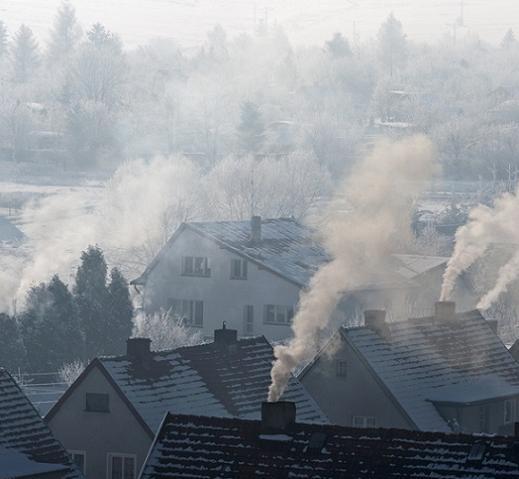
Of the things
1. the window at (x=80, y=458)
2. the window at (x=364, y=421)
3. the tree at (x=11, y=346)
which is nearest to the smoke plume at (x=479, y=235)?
the window at (x=364, y=421)

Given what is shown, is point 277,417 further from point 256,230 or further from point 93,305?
point 256,230

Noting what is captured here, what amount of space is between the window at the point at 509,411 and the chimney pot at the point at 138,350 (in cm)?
1177

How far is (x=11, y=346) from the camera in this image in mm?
68000

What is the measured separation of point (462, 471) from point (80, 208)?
13600 centimetres

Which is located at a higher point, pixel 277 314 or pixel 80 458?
pixel 80 458

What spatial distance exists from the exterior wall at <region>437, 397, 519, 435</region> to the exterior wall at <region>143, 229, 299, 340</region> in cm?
2907

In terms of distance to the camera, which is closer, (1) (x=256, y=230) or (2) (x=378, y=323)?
(2) (x=378, y=323)

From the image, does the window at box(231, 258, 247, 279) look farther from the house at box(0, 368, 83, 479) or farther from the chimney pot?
the house at box(0, 368, 83, 479)

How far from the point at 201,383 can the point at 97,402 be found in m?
2.46

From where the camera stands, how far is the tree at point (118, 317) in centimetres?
7088

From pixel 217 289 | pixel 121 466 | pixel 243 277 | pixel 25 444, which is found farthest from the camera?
pixel 217 289

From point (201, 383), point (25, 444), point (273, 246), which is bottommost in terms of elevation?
point (273, 246)

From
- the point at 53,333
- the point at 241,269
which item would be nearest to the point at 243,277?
the point at 241,269

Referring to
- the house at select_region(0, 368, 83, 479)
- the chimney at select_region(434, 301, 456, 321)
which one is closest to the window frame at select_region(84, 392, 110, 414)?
the house at select_region(0, 368, 83, 479)
